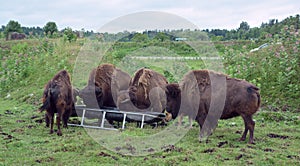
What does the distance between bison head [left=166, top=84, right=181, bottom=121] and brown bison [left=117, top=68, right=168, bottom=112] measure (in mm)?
833

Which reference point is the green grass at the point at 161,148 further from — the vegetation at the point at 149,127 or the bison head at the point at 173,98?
the bison head at the point at 173,98

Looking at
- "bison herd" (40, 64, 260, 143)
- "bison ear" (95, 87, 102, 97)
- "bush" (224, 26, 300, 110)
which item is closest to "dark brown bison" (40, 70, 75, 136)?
"bison herd" (40, 64, 260, 143)

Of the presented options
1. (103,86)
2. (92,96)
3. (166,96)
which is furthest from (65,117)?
(166,96)

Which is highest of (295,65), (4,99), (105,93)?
(295,65)

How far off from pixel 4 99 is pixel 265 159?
13.8 m

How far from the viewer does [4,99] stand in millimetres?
17438

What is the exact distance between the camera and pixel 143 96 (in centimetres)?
1027

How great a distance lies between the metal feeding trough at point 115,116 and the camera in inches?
385

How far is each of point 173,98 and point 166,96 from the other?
22cm

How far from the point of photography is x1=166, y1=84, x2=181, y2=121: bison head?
9219 millimetres

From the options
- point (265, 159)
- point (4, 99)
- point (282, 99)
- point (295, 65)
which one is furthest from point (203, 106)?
point (4, 99)

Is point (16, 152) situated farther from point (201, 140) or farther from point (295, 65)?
point (295, 65)

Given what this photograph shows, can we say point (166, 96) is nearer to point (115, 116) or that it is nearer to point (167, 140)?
Result: point (167, 140)

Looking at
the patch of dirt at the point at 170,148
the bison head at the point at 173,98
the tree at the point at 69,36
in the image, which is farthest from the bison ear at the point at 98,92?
the tree at the point at 69,36
